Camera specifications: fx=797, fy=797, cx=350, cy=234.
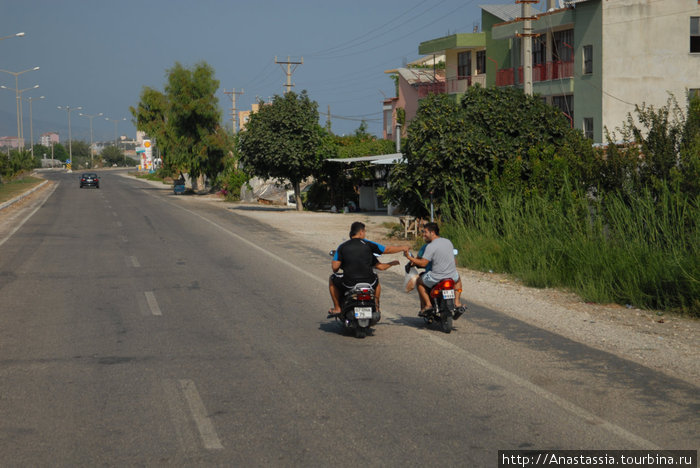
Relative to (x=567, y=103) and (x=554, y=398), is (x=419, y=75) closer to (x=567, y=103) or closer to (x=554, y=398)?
(x=567, y=103)

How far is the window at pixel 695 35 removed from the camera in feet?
120

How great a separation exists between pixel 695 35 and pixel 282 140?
2014 centimetres

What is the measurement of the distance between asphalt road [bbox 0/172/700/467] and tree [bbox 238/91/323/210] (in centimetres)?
2646

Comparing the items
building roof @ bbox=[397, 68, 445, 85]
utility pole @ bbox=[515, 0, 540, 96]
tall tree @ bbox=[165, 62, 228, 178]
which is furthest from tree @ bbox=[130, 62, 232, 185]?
utility pole @ bbox=[515, 0, 540, 96]

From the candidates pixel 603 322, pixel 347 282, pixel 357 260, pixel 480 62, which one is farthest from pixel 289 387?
pixel 480 62

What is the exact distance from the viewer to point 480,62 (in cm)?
4659

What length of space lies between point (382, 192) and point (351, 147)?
21130 millimetres

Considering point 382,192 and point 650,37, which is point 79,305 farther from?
point 650,37

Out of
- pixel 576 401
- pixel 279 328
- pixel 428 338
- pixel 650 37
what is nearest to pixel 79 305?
A: pixel 279 328

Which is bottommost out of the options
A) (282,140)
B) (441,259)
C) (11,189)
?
(441,259)

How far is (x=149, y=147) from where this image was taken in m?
143

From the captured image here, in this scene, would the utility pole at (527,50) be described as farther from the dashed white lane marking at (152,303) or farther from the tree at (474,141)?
the dashed white lane marking at (152,303)

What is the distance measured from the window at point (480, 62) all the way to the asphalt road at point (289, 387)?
34.5 meters

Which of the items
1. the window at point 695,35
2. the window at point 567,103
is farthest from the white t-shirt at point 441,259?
the window at point 695,35
